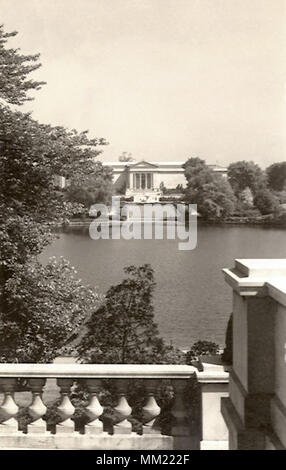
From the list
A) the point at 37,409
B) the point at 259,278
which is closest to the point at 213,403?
the point at 259,278

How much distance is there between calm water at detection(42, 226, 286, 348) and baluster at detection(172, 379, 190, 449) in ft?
41.4

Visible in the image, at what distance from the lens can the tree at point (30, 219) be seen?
1107 centimetres

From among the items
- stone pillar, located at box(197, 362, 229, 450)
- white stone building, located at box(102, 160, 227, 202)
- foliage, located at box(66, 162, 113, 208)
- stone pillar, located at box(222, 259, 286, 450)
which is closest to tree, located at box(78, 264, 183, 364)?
foliage, located at box(66, 162, 113, 208)

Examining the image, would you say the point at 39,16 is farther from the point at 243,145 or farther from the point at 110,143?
the point at 243,145

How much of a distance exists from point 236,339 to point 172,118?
9.03m

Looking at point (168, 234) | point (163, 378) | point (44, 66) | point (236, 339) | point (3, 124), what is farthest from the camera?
point (168, 234)

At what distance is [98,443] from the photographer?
395 cm

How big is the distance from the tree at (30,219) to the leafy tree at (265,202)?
1405 cm

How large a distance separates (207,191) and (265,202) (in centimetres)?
365

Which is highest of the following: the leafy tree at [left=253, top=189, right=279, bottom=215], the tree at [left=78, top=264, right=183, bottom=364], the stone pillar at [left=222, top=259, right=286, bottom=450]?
the leafy tree at [left=253, top=189, right=279, bottom=215]

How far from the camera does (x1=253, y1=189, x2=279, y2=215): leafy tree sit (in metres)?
25.0

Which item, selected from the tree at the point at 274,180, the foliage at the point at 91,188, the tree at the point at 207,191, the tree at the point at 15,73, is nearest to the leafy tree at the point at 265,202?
the tree at the point at 274,180

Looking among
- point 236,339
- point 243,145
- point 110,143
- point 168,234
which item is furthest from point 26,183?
point 168,234

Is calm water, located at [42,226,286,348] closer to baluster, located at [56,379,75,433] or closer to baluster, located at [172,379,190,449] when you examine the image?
baluster, located at [56,379,75,433]
